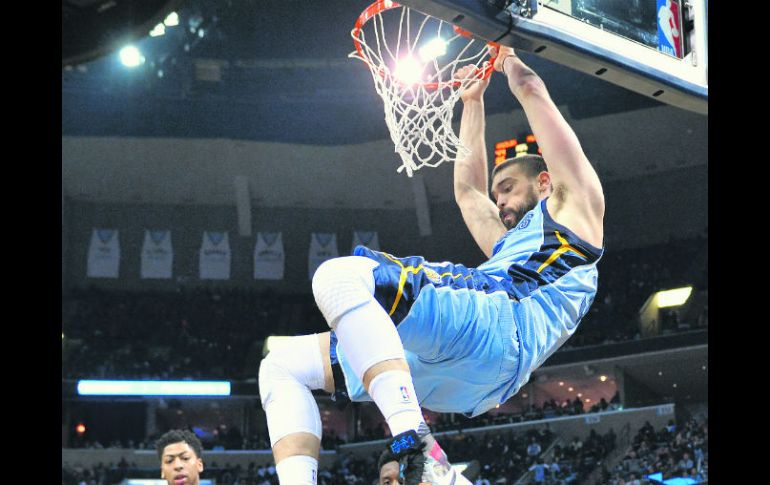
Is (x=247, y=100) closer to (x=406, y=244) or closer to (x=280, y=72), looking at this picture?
(x=280, y=72)

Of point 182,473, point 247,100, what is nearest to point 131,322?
point 247,100

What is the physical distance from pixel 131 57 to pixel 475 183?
64.8 feet

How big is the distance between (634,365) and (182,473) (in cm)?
2010

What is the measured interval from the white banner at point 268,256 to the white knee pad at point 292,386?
919 inches

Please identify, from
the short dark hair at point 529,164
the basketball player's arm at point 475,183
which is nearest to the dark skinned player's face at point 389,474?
the basketball player's arm at point 475,183

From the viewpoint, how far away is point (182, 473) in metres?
6.30

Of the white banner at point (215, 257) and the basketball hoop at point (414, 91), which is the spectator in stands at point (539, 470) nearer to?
the white banner at point (215, 257)

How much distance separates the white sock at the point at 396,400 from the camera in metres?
3.01

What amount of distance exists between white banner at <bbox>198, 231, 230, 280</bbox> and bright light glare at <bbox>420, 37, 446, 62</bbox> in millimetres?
21191

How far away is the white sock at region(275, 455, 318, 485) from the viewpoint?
347cm

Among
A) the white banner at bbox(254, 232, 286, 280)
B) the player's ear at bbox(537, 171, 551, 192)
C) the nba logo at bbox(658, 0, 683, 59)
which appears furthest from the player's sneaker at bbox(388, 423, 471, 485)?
the white banner at bbox(254, 232, 286, 280)

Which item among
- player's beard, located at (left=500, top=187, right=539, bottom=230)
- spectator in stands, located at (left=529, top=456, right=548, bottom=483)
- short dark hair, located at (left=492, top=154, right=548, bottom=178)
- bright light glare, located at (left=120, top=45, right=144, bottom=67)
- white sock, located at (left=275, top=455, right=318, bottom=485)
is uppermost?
bright light glare, located at (left=120, top=45, right=144, bottom=67)

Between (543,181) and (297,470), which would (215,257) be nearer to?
(543,181)

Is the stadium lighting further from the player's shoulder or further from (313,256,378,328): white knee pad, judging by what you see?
(313,256,378,328): white knee pad
